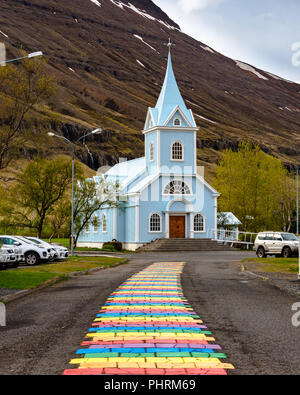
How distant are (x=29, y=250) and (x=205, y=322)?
1981 cm

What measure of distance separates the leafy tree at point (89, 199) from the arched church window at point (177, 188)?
4.73 m

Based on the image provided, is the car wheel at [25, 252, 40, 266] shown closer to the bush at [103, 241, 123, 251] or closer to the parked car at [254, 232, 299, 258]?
the parked car at [254, 232, 299, 258]

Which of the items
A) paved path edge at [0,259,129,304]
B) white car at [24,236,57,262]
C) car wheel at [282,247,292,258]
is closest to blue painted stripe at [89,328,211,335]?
paved path edge at [0,259,129,304]

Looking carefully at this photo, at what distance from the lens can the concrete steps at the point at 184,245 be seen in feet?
162

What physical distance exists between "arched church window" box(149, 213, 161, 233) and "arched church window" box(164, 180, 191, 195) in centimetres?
232

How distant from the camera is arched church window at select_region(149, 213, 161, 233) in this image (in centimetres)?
5216

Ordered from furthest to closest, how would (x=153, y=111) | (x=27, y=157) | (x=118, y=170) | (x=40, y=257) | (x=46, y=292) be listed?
(x=27, y=157), (x=118, y=170), (x=153, y=111), (x=40, y=257), (x=46, y=292)

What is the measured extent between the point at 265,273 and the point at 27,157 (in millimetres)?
113731

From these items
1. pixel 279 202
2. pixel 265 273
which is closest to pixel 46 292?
pixel 265 273

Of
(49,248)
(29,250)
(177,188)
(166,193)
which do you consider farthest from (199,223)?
(29,250)

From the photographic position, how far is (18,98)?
2761 cm

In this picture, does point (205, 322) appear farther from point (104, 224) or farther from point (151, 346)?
point (104, 224)
